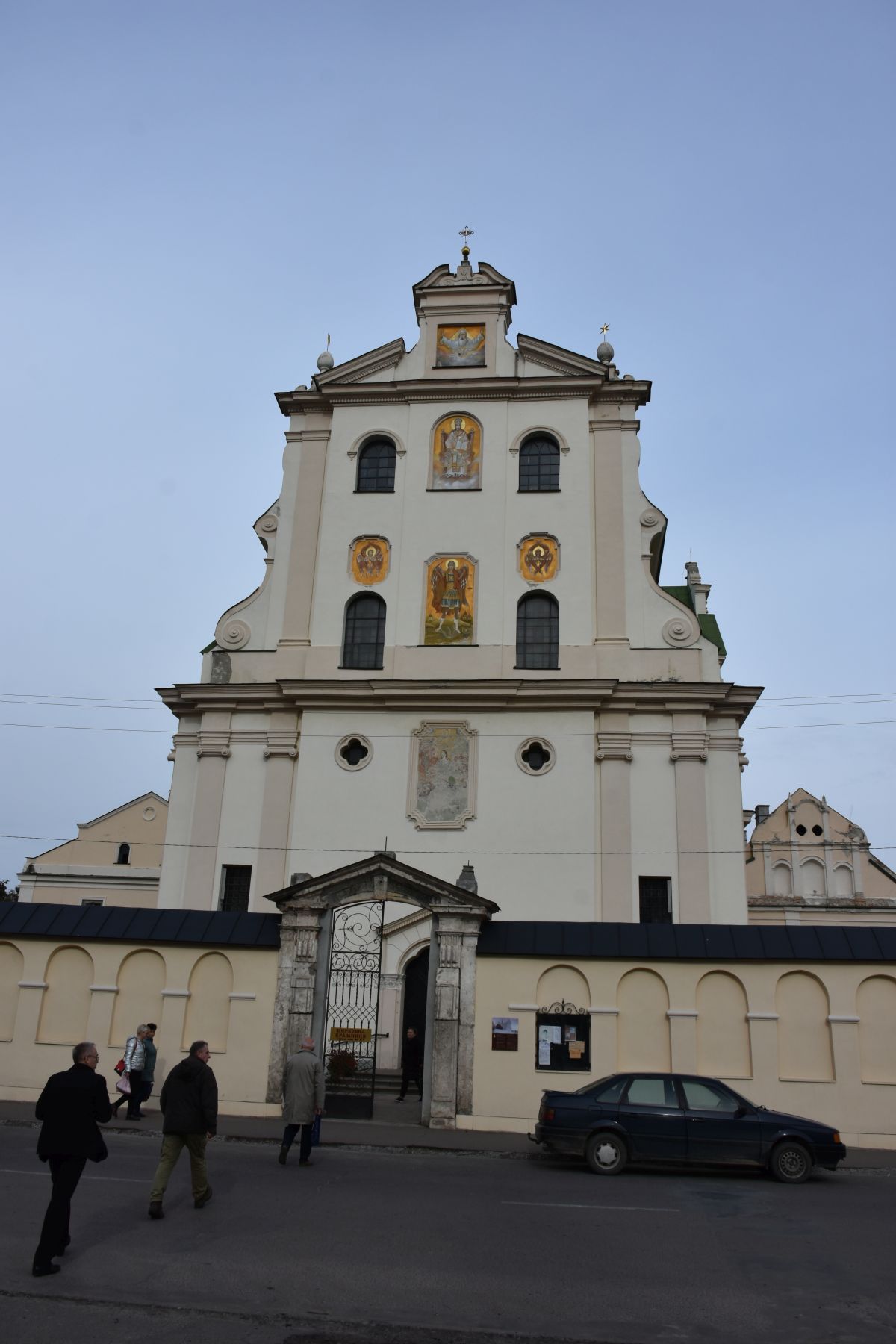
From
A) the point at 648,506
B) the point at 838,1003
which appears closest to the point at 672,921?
the point at 838,1003

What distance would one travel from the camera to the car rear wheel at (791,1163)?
12.7 meters

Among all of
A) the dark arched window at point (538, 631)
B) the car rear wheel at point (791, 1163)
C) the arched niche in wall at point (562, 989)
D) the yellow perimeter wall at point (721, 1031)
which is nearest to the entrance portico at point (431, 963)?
the yellow perimeter wall at point (721, 1031)

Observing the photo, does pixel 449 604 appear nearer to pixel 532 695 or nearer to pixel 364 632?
pixel 364 632

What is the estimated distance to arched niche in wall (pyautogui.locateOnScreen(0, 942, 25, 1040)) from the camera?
18219 mm

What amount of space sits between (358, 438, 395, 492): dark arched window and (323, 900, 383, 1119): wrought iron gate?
936cm

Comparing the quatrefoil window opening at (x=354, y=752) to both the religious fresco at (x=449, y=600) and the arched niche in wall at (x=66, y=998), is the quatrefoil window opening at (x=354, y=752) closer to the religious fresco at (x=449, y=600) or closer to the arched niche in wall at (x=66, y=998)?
the religious fresco at (x=449, y=600)

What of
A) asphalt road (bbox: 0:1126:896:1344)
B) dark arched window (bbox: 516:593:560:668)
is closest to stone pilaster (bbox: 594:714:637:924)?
dark arched window (bbox: 516:593:560:668)

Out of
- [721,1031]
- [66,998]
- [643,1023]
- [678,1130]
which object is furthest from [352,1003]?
[678,1130]

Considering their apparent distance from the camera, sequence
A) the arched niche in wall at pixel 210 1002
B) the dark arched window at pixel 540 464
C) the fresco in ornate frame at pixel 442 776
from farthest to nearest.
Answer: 1. the dark arched window at pixel 540 464
2. the fresco in ornate frame at pixel 442 776
3. the arched niche in wall at pixel 210 1002

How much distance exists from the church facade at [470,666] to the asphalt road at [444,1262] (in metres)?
9.83

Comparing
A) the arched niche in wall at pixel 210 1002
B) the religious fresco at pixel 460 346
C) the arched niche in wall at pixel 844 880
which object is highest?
the religious fresco at pixel 460 346

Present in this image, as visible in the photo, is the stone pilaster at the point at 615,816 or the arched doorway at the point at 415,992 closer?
the stone pilaster at the point at 615,816

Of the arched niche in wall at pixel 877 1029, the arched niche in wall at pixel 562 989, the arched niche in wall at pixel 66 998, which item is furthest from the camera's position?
the arched niche in wall at pixel 66 998

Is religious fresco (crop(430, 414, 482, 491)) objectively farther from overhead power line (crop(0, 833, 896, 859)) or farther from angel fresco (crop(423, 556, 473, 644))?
overhead power line (crop(0, 833, 896, 859))
